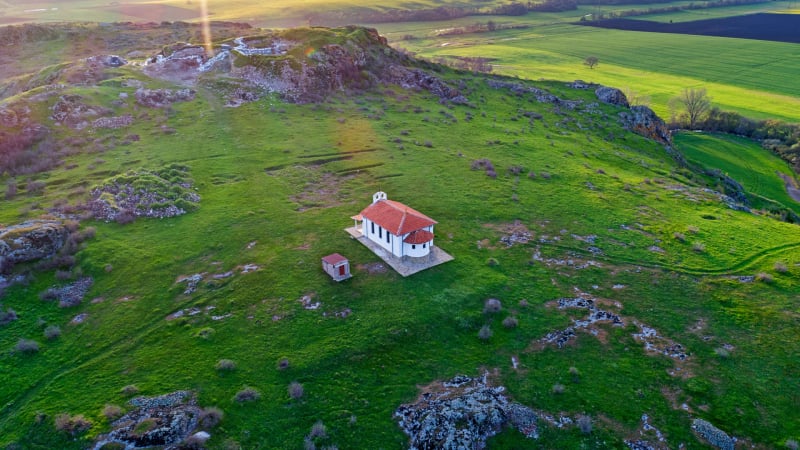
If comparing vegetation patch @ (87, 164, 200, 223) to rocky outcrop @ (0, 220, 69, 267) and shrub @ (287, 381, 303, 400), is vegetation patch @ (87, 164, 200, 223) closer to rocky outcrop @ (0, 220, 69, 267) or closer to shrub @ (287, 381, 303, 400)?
rocky outcrop @ (0, 220, 69, 267)


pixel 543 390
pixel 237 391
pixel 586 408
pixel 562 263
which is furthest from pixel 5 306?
pixel 562 263

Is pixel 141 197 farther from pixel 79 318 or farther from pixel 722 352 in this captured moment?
pixel 722 352

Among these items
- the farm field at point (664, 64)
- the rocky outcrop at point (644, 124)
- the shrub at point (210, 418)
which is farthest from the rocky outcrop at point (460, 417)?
the farm field at point (664, 64)

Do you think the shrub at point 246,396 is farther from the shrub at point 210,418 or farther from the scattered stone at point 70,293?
the scattered stone at point 70,293

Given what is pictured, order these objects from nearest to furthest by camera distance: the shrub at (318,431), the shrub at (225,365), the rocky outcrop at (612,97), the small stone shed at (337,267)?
the shrub at (318,431) < the shrub at (225,365) < the small stone shed at (337,267) < the rocky outcrop at (612,97)

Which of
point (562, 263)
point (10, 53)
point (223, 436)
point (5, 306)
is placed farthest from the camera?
point (10, 53)

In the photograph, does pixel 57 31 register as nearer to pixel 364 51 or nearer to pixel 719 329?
pixel 364 51
